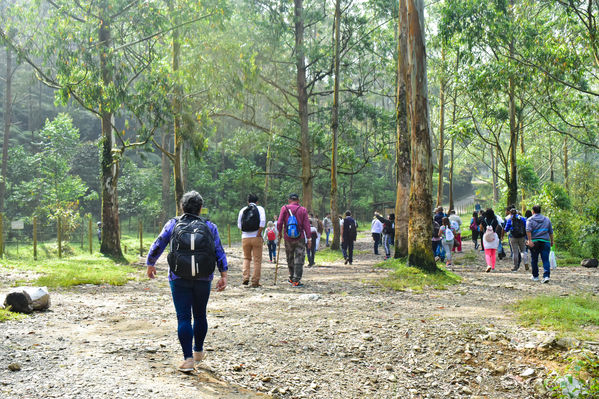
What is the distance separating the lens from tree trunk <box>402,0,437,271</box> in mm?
11305

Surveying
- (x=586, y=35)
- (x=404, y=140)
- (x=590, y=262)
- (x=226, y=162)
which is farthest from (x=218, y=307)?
(x=226, y=162)

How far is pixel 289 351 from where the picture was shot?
233 inches

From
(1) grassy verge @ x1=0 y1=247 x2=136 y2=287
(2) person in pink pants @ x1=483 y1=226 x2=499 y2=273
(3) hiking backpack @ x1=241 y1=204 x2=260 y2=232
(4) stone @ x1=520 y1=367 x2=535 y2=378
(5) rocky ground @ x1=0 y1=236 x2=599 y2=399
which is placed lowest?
(4) stone @ x1=520 y1=367 x2=535 y2=378

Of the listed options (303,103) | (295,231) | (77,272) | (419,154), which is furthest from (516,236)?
(303,103)

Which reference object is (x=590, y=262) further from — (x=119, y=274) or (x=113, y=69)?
(x=113, y=69)

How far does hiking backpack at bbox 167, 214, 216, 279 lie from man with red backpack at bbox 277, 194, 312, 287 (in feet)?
19.0

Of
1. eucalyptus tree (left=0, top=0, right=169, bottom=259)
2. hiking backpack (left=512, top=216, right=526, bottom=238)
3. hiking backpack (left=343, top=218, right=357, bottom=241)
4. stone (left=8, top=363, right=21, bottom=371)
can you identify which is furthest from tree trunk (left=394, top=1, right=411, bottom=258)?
stone (left=8, top=363, right=21, bottom=371)

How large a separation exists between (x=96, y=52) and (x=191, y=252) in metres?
14.4

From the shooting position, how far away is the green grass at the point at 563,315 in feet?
20.9

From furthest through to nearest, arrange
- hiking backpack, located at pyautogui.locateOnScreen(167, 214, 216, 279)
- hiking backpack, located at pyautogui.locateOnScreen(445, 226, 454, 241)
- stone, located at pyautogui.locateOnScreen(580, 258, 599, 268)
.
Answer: stone, located at pyautogui.locateOnScreen(580, 258, 599, 268) → hiking backpack, located at pyautogui.locateOnScreen(445, 226, 454, 241) → hiking backpack, located at pyautogui.locateOnScreen(167, 214, 216, 279)

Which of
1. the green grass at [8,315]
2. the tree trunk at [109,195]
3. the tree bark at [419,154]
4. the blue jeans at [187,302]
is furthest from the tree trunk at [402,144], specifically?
the blue jeans at [187,302]

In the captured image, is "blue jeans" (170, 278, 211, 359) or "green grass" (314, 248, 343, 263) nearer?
"blue jeans" (170, 278, 211, 359)

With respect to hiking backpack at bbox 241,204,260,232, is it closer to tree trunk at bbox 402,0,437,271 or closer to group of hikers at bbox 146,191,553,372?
group of hikers at bbox 146,191,553,372

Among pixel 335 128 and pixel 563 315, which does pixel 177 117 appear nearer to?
pixel 335 128
